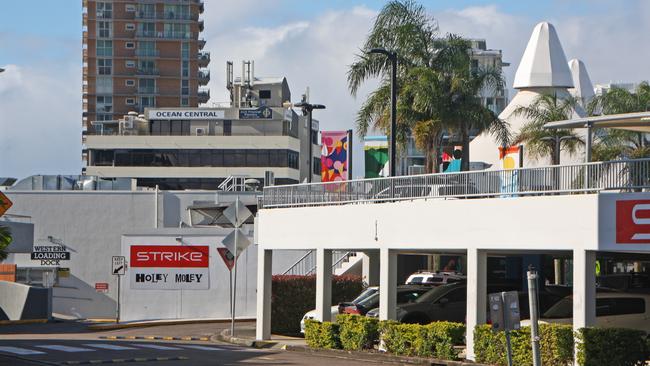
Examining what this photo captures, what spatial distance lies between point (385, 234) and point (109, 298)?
27.9m

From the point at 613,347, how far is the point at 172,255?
2769 centimetres

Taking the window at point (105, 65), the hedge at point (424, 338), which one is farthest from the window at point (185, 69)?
the hedge at point (424, 338)

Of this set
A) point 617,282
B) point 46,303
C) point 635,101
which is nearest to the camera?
point 617,282

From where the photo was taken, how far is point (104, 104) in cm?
12238

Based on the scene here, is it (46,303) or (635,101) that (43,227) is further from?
(635,101)

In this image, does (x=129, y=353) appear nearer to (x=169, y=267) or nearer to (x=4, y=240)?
(x=4, y=240)

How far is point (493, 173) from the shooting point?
2547 centimetres

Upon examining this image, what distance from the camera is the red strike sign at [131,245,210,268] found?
46875 mm

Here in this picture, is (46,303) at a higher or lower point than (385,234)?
lower

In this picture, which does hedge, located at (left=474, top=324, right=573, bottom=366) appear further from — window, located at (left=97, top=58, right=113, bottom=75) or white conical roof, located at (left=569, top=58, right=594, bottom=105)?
window, located at (left=97, top=58, right=113, bottom=75)

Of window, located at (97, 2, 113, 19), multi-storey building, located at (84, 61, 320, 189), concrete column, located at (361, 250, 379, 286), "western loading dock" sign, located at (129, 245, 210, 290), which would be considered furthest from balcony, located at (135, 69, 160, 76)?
concrete column, located at (361, 250, 379, 286)

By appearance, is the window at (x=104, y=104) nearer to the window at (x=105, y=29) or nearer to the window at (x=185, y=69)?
the window at (x=105, y=29)

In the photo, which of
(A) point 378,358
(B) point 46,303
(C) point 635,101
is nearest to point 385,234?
(A) point 378,358

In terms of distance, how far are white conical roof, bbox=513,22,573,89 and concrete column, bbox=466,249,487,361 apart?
46.9 meters
